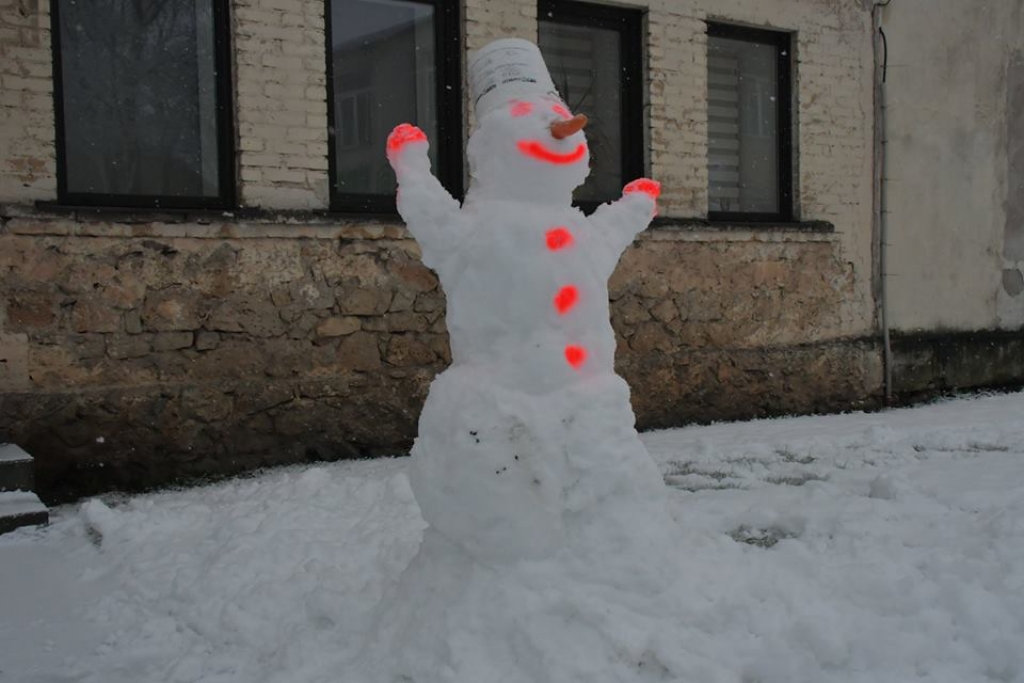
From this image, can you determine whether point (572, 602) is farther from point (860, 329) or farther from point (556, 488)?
point (860, 329)

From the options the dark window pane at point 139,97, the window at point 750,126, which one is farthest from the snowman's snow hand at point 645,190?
the window at point 750,126

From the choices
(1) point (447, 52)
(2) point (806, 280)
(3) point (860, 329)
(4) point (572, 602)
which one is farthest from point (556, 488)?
(3) point (860, 329)

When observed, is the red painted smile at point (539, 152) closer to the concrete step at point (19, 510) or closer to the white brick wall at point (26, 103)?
the concrete step at point (19, 510)

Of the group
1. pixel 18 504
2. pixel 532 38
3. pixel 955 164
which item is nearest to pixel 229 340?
pixel 18 504

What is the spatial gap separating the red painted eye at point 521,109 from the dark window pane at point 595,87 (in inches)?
145

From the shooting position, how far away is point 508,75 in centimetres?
276

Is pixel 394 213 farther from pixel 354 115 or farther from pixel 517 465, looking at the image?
pixel 517 465

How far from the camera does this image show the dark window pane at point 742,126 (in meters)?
6.96

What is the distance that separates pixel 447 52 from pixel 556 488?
4026 millimetres

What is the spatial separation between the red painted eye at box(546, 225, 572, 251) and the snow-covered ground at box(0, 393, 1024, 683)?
91cm

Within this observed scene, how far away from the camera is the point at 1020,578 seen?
274cm

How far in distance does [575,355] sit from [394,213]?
10.2 ft

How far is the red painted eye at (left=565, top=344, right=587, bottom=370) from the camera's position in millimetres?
2605

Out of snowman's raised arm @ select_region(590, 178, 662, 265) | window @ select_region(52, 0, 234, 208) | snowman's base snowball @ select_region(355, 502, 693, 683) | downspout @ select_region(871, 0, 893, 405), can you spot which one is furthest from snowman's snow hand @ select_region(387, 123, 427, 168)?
downspout @ select_region(871, 0, 893, 405)
